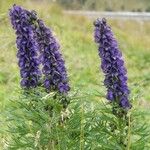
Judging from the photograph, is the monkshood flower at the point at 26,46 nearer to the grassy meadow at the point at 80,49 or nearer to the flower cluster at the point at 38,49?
the flower cluster at the point at 38,49

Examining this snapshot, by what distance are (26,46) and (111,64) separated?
2.04 ft

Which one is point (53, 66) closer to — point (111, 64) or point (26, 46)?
point (26, 46)

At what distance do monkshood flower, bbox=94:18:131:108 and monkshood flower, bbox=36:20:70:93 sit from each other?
284 mm

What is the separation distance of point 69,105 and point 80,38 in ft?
40.7

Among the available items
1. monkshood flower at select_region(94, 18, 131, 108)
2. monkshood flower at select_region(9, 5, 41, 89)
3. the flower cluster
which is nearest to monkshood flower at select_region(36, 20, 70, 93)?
the flower cluster

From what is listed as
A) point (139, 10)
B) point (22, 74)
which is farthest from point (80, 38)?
point (139, 10)

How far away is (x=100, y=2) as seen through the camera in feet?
110

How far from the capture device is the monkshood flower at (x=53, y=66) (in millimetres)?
4559

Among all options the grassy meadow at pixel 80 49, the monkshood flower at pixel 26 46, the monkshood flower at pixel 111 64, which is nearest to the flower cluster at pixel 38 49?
the monkshood flower at pixel 26 46

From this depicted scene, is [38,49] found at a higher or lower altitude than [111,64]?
higher

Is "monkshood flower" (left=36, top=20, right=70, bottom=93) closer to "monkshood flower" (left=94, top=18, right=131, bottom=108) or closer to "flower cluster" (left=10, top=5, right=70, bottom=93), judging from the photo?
"flower cluster" (left=10, top=5, right=70, bottom=93)

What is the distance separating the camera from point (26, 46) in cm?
466

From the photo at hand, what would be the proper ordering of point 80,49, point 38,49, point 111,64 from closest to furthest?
point 111,64
point 38,49
point 80,49

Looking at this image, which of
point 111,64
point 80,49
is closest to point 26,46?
point 111,64
